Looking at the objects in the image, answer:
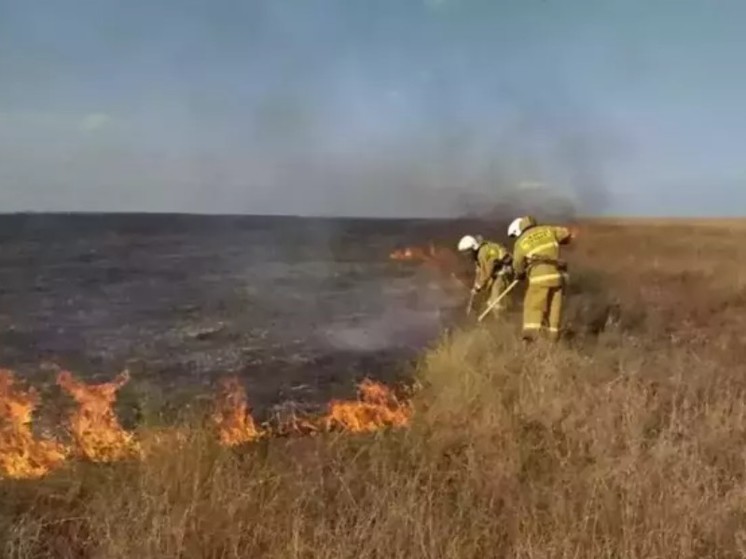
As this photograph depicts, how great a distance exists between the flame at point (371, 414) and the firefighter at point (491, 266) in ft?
9.38

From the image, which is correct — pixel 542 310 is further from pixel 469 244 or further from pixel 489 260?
pixel 469 244

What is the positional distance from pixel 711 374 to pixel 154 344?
39.1 ft

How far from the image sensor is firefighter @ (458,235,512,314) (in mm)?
12453

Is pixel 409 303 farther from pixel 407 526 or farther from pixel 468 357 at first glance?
pixel 407 526

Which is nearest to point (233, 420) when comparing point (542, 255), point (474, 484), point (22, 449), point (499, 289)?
point (22, 449)

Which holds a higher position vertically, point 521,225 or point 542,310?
point 521,225

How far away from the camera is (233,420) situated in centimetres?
891

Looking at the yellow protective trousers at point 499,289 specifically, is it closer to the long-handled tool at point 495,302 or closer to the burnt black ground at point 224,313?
the long-handled tool at point 495,302

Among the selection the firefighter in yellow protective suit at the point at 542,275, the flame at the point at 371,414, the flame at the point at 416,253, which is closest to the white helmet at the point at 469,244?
the firefighter in yellow protective suit at the point at 542,275

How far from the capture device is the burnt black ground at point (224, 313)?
1447 cm

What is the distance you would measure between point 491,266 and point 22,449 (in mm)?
6945

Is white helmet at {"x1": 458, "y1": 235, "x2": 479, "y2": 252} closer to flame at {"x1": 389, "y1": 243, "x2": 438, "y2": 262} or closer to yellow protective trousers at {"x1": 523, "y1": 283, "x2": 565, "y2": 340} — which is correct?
yellow protective trousers at {"x1": 523, "y1": 283, "x2": 565, "y2": 340}

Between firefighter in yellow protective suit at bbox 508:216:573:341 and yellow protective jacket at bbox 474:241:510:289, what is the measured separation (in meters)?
1.07

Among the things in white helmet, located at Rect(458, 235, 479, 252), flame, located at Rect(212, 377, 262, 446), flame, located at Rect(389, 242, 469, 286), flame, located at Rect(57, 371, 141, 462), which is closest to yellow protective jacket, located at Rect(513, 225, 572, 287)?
white helmet, located at Rect(458, 235, 479, 252)
